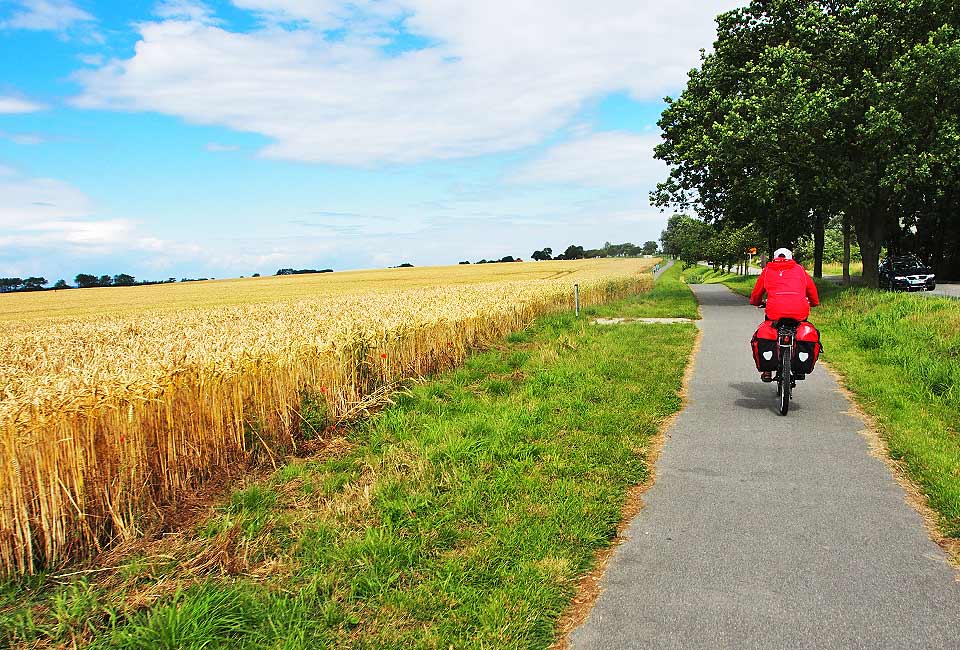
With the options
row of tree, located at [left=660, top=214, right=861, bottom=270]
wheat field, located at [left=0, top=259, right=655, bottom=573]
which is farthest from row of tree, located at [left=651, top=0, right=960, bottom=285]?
row of tree, located at [left=660, top=214, right=861, bottom=270]

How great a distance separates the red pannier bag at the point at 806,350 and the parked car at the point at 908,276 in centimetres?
2544

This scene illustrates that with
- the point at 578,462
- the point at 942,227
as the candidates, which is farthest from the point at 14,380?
the point at 942,227

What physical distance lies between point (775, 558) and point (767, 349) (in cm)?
445

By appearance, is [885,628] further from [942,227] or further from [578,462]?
[942,227]

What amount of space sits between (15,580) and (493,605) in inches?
109

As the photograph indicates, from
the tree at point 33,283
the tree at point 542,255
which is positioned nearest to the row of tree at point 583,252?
the tree at point 542,255

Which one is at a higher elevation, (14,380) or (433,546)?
(14,380)

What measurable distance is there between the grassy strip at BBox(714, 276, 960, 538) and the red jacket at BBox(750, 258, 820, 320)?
4.67 ft

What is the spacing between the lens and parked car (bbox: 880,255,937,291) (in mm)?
27969

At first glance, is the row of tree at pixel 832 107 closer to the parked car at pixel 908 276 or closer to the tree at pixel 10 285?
the parked car at pixel 908 276

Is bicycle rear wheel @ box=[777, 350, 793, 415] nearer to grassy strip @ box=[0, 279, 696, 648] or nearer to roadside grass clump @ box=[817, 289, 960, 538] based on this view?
roadside grass clump @ box=[817, 289, 960, 538]

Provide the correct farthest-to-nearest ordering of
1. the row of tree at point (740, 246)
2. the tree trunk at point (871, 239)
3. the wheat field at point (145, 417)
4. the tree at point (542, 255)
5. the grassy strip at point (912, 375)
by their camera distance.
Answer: the tree at point (542, 255)
the row of tree at point (740, 246)
the tree trunk at point (871, 239)
the grassy strip at point (912, 375)
the wheat field at point (145, 417)

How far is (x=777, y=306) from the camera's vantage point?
762 centimetres

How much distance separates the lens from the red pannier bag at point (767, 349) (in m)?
7.69
